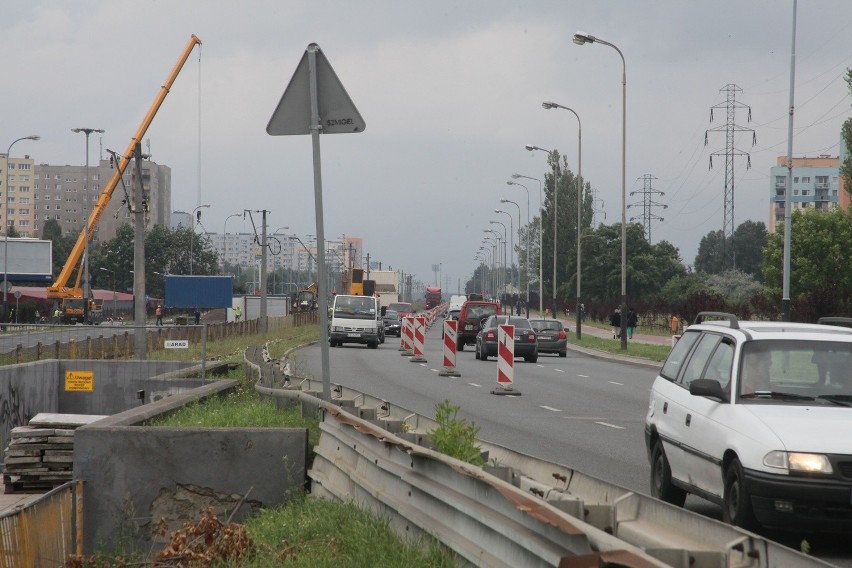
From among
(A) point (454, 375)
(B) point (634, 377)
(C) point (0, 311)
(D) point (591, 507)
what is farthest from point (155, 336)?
(C) point (0, 311)

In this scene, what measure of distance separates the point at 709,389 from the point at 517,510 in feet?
13.1

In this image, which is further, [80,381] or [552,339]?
[552,339]

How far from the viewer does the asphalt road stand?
12.7 m

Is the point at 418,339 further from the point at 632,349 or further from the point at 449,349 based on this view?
the point at 632,349

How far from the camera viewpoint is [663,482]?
9930 millimetres

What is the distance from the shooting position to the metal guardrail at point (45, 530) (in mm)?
7613

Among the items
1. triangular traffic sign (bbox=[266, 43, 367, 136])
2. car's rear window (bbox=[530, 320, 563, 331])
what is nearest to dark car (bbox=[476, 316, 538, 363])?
car's rear window (bbox=[530, 320, 563, 331])

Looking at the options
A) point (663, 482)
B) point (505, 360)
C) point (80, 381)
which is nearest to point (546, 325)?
point (505, 360)

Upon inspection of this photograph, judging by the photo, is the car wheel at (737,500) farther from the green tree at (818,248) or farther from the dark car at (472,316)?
the green tree at (818,248)

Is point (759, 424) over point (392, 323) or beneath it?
over

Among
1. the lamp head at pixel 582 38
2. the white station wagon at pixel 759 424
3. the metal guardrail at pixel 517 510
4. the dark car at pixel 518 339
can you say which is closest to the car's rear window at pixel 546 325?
the dark car at pixel 518 339

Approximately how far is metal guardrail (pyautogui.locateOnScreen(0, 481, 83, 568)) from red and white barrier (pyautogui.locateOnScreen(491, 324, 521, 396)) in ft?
51.1

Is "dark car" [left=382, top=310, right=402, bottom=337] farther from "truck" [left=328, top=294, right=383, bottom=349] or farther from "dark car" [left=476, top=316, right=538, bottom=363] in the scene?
"dark car" [left=476, top=316, right=538, bottom=363]

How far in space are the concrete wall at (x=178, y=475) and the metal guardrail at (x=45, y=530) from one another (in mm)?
151
